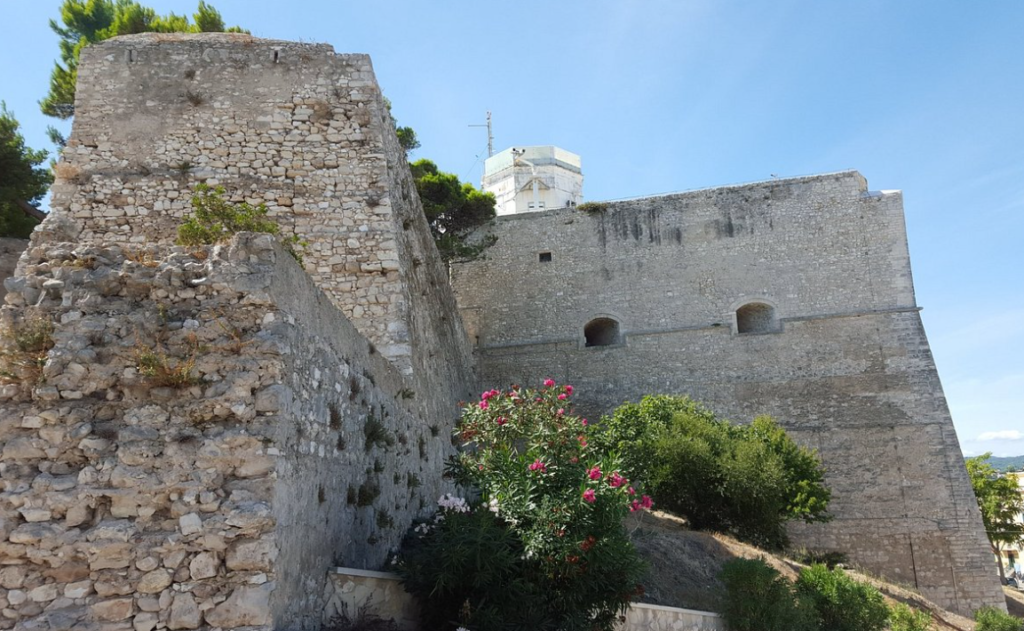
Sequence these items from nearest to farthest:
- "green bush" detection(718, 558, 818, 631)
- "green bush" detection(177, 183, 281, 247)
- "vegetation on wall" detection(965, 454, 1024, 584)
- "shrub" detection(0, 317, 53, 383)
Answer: "shrub" detection(0, 317, 53, 383) < "green bush" detection(177, 183, 281, 247) < "green bush" detection(718, 558, 818, 631) < "vegetation on wall" detection(965, 454, 1024, 584)

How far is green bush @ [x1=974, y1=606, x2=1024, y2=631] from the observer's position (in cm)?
1371

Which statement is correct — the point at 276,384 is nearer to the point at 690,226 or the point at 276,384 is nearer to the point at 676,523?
the point at 676,523

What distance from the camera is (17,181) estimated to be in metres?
12.1

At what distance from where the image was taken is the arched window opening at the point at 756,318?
59.0 ft

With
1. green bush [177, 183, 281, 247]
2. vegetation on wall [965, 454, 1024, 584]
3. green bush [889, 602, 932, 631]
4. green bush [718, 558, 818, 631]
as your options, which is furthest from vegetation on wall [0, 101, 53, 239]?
vegetation on wall [965, 454, 1024, 584]

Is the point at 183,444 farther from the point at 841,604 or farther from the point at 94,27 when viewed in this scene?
the point at 94,27

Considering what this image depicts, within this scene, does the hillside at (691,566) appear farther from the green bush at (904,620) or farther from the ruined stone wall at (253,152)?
the ruined stone wall at (253,152)

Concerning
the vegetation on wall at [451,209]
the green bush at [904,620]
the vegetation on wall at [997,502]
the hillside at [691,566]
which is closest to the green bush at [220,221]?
the hillside at [691,566]

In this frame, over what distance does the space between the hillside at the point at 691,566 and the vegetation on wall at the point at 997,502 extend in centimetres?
830

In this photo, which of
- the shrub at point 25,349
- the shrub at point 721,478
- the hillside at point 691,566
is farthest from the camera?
the shrub at point 721,478

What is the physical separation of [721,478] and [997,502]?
12948 millimetres

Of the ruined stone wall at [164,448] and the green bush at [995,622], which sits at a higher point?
the ruined stone wall at [164,448]

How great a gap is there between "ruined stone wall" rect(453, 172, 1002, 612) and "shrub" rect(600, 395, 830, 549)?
3074 mm

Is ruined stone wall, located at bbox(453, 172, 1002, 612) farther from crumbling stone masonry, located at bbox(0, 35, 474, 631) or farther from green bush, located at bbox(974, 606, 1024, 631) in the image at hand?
crumbling stone masonry, located at bbox(0, 35, 474, 631)
